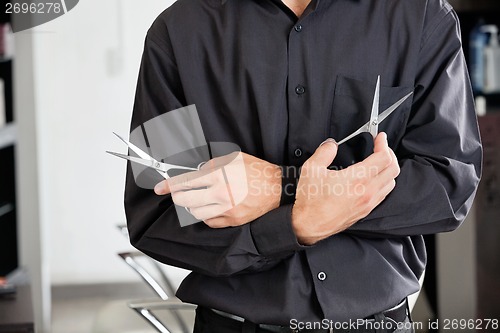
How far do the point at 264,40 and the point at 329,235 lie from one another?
0.38 meters

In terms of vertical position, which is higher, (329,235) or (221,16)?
(221,16)

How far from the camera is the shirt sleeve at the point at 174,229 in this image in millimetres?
1297

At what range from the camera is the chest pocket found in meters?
1.38

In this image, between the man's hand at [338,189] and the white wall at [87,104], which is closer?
the man's hand at [338,189]

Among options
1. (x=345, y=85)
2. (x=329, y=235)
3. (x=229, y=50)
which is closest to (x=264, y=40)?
(x=229, y=50)

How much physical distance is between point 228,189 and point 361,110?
30 cm

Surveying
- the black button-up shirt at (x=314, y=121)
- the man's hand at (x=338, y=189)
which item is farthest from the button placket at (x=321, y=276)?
the man's hand at (x=338, y=189)

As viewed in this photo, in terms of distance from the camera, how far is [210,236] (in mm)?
1338

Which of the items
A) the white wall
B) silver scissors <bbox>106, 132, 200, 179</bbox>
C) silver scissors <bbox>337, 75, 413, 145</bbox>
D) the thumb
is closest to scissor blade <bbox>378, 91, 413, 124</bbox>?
silver scissors <bbox>337, 75, 413, 145</bbox>

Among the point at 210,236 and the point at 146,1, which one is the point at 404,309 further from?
the point at 146,1

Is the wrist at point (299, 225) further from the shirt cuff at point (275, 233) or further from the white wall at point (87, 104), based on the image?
the white wall at point (87, 104)

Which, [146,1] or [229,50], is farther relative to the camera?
[146,1]

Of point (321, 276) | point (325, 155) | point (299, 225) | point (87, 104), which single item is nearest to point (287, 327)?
point (321, 276)

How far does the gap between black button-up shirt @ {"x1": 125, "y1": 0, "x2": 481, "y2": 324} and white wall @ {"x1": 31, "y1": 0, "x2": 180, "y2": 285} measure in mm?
3350
